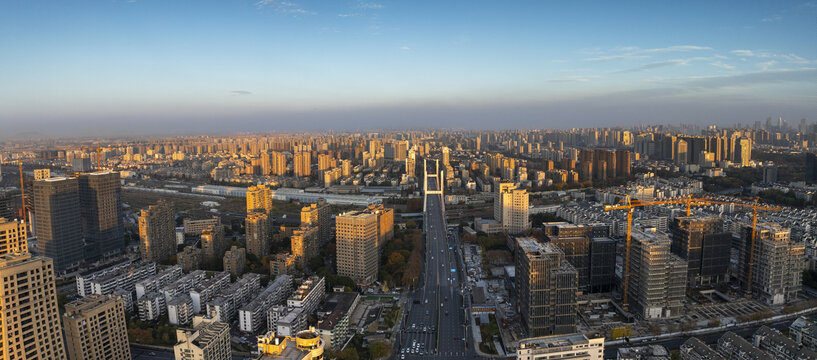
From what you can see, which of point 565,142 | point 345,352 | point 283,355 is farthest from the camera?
point 565,142

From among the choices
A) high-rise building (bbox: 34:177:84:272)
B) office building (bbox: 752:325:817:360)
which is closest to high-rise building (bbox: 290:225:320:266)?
high-rise building (bbox: 34:177:84:272)

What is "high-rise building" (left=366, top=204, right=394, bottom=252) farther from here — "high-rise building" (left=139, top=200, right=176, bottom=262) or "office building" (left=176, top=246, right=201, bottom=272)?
"high-rise building" (left=139, top=200, right=176, bottom=262)

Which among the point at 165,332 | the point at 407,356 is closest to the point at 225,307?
the point at 165,332

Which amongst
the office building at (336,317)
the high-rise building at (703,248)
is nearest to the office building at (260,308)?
the office building at (336,317)

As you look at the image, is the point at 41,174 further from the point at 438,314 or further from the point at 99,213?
the point at 438,314

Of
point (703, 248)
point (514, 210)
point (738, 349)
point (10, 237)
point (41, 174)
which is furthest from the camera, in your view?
point (514, 210)

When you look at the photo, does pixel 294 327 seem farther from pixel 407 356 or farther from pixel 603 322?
pixel 603 322

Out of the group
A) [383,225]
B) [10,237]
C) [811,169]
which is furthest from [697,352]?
[811,169]

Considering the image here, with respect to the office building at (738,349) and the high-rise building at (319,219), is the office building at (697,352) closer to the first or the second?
the office building at (738,349)
